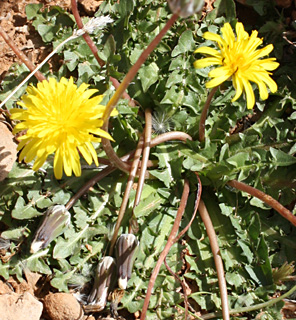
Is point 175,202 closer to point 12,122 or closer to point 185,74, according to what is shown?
point 185,74

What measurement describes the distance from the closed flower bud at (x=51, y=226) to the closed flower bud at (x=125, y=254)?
37 cm

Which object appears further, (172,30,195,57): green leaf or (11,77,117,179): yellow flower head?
(172,30,195,57): green leaf

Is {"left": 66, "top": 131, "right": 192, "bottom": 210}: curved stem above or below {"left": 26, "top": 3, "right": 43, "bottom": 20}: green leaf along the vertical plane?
below

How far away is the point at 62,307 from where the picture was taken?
285 centimetres

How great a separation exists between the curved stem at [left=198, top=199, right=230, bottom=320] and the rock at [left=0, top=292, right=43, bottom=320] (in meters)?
1.13

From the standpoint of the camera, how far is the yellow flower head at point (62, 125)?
2.36 meters

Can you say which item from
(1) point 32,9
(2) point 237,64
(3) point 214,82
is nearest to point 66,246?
(3) point 214,82

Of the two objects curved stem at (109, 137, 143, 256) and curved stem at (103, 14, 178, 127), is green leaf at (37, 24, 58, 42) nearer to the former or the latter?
curved stem at (109, 137, 143, 256)

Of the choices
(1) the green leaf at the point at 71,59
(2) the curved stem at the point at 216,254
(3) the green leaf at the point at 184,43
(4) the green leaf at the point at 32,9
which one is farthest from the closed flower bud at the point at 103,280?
(4) the green leaf at the point at 32,9

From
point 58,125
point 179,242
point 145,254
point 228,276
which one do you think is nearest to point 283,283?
point 228,276

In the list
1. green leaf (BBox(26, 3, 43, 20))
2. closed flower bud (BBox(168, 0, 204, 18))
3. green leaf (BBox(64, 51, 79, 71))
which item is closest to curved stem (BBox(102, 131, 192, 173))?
green leaf (BBox(64, 51, 79, 71))

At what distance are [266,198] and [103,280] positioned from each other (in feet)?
3.77

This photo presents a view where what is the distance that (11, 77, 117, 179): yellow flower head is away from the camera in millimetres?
2363

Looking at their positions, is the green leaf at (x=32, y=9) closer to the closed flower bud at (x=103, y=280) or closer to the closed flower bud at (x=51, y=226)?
the closed flower bud at (x=51, y=226)
